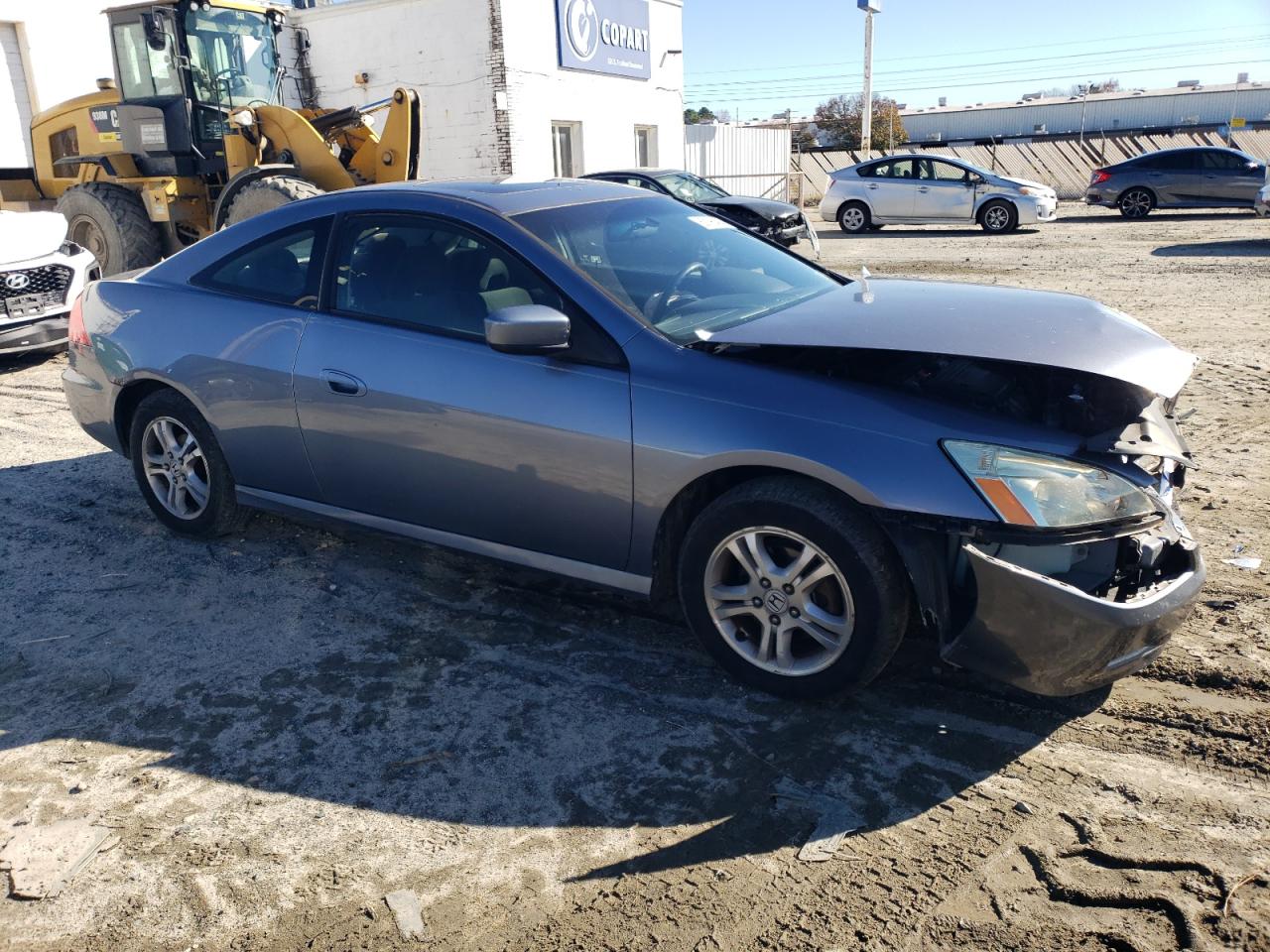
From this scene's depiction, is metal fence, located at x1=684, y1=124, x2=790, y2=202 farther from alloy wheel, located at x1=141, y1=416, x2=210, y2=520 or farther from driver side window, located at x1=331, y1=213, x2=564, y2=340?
driver side window, located at x1=331, y1=213, x2=564, y2=340

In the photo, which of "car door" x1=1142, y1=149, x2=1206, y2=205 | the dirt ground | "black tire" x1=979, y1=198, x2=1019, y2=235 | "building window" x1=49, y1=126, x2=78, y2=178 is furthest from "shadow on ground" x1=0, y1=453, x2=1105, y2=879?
"car door" x1=1142, y1=149, x2=1206, y2=205

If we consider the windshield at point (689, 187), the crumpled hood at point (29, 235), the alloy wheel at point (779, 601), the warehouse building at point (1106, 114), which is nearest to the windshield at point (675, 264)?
the alloy wheel at point (779, 601)

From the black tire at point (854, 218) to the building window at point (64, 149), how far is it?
14.1 m

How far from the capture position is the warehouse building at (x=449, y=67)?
68.3 feet

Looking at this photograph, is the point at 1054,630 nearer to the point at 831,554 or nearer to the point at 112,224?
the point at 831,554

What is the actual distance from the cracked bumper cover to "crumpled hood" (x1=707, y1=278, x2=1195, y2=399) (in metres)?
0.66

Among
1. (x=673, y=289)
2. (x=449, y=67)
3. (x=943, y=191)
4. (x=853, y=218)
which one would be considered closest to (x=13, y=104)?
(x=449, y=67)

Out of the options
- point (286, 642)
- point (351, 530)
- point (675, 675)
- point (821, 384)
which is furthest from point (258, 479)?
point (821, 384)

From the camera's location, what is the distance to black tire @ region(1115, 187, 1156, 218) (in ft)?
70.8

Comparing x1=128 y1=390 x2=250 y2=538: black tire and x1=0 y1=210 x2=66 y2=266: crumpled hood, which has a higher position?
x1=0 y1=210 x2=66 y2=266: crumpled hood

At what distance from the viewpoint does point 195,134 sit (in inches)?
469

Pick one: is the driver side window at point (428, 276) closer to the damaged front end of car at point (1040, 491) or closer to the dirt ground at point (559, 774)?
the damaged front end of car at point (1040, 491)

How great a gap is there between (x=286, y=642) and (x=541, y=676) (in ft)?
3.54

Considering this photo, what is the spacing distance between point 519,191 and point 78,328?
2520 mm
